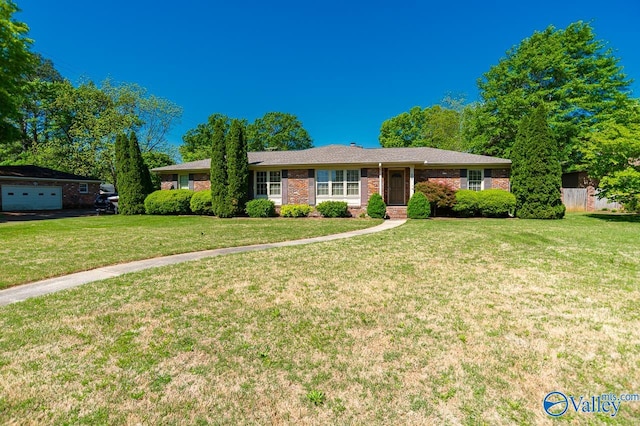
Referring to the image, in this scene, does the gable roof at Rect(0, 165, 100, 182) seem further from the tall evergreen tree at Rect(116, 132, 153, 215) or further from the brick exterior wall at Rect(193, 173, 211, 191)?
the brick exterior wall at Rect(193, 173, 211, 191)

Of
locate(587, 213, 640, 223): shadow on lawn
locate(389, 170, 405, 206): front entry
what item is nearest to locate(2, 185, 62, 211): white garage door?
locate(389, 170, 405, 206): front entry

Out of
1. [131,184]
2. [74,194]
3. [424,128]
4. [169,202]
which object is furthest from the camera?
[424,128]

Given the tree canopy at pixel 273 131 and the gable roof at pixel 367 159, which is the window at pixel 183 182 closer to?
the gable roof at pixel 367 159

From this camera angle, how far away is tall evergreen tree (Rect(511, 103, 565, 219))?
49.6ft

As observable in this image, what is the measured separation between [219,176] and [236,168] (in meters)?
1.09

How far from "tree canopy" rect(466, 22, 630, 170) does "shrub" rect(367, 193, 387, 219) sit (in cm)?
1484

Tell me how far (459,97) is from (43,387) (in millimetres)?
40354

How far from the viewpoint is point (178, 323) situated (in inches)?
143

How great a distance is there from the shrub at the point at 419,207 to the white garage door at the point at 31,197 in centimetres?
2840

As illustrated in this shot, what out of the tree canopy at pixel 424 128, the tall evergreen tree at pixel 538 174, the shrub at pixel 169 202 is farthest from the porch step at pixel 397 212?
the tree canopy at pixel 424 128

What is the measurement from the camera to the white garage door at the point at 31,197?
76.4 ft

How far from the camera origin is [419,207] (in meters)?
15.1

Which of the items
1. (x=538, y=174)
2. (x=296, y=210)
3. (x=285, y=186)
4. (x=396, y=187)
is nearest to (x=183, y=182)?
(x=285, y=186)

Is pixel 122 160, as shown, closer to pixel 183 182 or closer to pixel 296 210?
pixel 183 182
